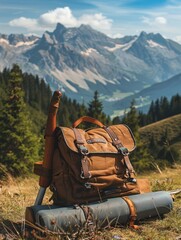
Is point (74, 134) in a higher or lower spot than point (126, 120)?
higher

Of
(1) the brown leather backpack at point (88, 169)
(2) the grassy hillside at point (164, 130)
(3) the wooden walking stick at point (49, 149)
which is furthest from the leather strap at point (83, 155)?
(2) the grassy hillside at point (164, 130)

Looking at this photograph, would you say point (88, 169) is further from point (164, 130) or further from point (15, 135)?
point (164, 130)

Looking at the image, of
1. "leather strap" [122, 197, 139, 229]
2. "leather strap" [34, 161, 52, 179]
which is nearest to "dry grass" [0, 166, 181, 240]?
"leather strap" [122, 197, 139, 229]

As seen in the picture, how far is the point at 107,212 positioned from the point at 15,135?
28083 millimetres

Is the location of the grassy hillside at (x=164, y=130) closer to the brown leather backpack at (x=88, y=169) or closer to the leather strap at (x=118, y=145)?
the leather strap at (x=118, y=145)

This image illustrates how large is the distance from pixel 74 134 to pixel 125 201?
1127 mm

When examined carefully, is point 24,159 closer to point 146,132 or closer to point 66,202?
point 66,202

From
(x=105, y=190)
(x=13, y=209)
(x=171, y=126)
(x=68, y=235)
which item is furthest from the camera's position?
(x=171, y=126)

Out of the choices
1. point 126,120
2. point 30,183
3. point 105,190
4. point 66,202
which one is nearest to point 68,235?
point 66,202

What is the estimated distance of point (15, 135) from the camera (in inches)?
1258

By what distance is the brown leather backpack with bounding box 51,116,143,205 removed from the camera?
15.4ft

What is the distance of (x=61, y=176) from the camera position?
473cm

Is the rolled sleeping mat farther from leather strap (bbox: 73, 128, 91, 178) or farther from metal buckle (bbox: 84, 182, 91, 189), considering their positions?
leather strap (bbox: 73, 128, 91, 178)

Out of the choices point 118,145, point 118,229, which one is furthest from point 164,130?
point 118,229
